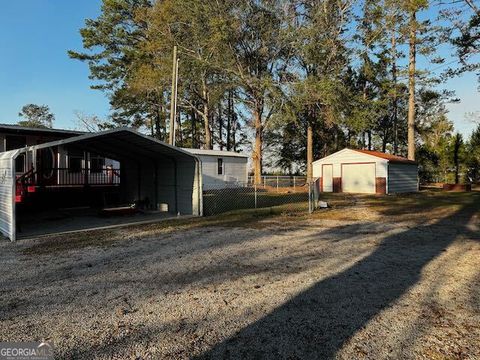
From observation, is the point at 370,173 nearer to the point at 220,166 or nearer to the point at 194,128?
the point at 220,166

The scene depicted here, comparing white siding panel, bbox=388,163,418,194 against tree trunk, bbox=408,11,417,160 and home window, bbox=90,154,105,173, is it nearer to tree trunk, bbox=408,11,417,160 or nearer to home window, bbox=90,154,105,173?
tree trunk, bbox=408,11,417,160

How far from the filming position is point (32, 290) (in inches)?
186

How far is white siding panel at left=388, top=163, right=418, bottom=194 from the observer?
23.1 metres

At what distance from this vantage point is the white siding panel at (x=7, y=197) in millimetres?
8227

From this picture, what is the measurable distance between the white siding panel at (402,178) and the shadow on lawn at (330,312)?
58.3 ft

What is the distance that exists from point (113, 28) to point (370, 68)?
24.7m

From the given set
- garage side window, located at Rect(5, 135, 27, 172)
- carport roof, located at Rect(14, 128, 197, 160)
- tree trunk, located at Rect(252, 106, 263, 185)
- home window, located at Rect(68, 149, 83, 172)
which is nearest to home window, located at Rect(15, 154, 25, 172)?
garage side window, located at Rect(5, 135, 27, 172)

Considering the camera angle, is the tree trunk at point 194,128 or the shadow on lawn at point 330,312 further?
the tree trunk at point 194,128

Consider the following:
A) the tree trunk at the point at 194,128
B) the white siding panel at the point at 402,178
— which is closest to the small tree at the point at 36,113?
the tree trunk at the point at 194,128

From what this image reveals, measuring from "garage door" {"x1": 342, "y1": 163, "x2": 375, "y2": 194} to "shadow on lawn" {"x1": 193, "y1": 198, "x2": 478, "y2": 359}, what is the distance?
17.7 m

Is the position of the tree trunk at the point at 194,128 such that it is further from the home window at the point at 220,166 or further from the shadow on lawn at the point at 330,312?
the shadow on lawn at the point at 330,312

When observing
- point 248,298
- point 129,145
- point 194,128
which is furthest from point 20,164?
point 194,128

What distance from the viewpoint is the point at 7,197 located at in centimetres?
865

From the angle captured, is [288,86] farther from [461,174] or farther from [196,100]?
[461,174]
